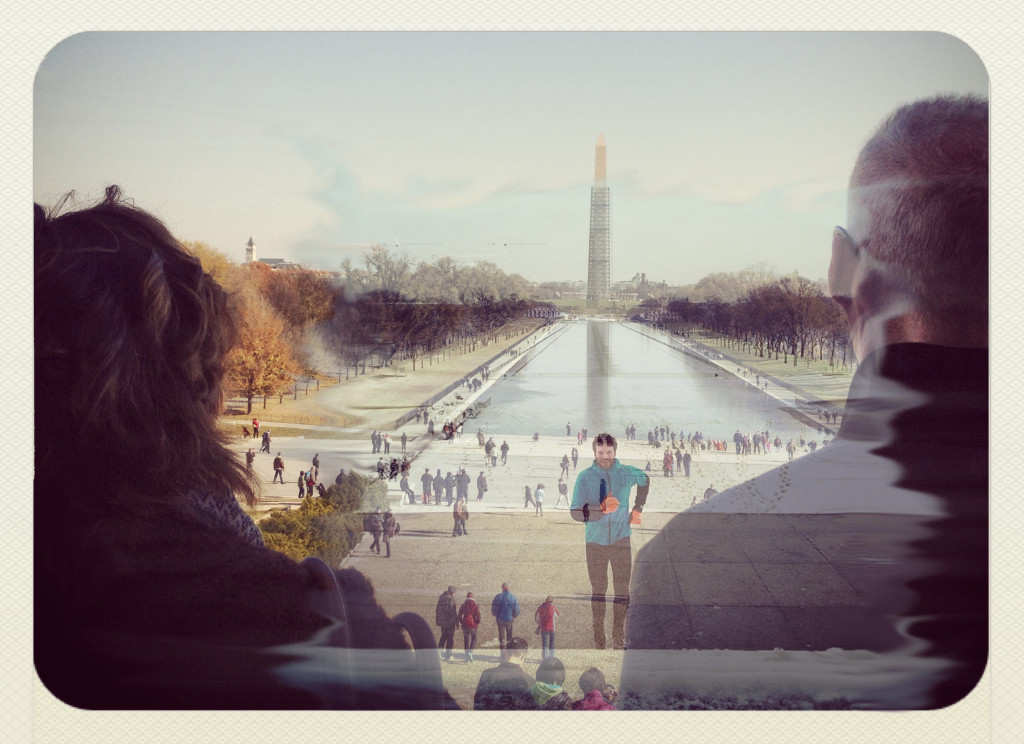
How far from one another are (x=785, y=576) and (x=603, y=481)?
0.84 metres

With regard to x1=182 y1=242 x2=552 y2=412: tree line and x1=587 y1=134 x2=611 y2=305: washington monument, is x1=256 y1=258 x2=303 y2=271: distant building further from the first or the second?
x1=587 y1=134 x2=611 y2=305: washington monument

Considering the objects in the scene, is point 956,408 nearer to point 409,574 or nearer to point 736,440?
point 736,440

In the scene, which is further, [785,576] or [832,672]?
[785,576]

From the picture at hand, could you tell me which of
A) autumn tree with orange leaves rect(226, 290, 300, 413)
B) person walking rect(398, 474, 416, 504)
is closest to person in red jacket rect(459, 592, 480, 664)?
person walking rect(398, 474, 416, 504)

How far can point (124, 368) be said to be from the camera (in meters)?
2.05

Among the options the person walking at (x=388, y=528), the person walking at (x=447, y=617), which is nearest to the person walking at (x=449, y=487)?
the person walking at (x=388, y=528)

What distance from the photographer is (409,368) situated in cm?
313

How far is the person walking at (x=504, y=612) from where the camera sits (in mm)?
2980

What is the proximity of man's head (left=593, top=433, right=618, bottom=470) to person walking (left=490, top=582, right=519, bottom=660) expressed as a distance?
→ 0.69m

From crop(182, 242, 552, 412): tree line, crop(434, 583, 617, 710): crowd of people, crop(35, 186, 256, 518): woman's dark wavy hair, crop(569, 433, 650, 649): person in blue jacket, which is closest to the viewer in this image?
crop(35, 186, 256, 518): woman's dark wavy hair

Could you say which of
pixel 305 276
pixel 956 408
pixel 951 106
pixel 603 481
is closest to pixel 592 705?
pixel 603 481

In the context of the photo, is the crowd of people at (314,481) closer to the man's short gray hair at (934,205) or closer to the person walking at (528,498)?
the man's short gray hair at (934,205)

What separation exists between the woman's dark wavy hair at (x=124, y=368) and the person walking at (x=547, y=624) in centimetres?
134

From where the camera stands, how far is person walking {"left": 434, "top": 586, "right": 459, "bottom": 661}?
118 inches
